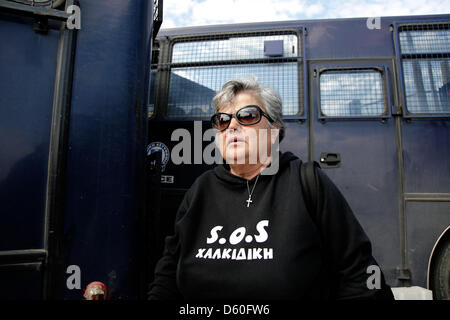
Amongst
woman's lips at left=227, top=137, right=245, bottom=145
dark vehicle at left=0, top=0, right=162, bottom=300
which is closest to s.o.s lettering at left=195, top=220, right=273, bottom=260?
woman's lips at left=227, top=137, right=245, bottom=145

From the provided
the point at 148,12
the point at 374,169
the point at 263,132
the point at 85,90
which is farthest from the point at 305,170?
the point at 374,169

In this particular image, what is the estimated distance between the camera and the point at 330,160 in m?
2.60

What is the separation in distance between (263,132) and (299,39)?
1.95 meters

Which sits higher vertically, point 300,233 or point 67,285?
point 300,233

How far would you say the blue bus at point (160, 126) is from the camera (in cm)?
148

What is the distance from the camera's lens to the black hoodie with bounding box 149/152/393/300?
3.48ft

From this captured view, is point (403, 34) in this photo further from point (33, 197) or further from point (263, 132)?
point (33, 197)

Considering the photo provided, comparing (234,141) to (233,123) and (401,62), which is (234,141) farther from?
(401,62)

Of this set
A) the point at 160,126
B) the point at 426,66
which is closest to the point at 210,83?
the point at 160,126

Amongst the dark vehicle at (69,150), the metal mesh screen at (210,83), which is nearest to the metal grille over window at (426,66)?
the metal mesh screen at (210,83)

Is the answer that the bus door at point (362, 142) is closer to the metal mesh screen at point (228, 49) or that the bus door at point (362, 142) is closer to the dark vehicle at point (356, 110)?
the dark vehicle at point (356, 110)

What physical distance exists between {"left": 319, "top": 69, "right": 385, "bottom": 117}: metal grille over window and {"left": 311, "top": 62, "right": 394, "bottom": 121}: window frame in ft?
0.07

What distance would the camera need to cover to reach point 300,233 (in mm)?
1079

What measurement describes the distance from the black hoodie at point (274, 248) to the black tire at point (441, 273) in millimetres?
1693
